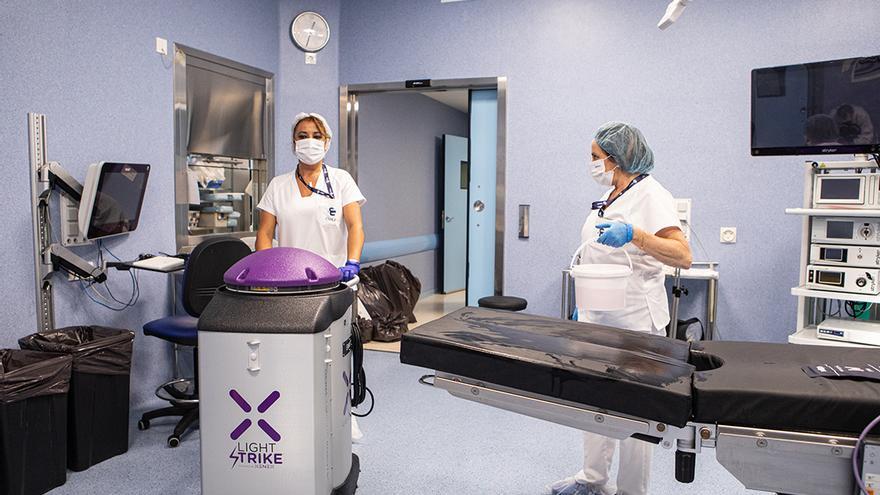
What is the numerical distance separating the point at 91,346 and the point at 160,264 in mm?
523

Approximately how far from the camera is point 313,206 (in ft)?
9.36

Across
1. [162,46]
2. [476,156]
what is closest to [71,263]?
[162,46]

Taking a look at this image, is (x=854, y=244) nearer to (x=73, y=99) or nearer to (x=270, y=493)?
(x=270, y=493)

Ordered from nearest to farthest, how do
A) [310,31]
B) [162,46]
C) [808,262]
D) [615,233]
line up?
[615,233] → [808,262] → [162,46] → [310,31]

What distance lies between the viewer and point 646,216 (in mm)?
2221

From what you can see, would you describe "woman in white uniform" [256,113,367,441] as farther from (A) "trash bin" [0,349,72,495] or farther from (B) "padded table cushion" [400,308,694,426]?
(B) "padded table cushion" [400,308,694,426]

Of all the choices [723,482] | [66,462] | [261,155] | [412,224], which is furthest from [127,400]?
[412,224]

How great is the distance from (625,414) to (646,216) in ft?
3.56

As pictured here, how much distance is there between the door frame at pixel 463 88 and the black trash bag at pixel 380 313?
36.5 inches

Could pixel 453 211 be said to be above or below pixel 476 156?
below

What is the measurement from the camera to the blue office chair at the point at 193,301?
117 inches

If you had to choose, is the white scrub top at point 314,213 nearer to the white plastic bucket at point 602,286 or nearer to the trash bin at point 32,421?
the trash bin at point 32,421

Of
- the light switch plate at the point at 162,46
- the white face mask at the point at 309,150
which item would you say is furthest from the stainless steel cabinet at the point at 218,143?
the white face mask at the point at 309,150

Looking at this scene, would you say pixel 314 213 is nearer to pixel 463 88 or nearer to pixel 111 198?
pixel 111 198
